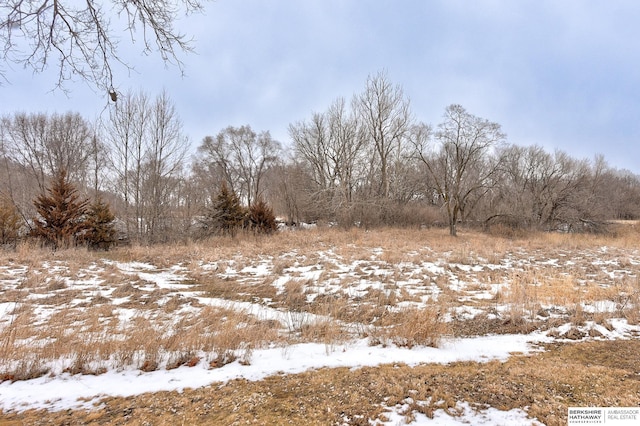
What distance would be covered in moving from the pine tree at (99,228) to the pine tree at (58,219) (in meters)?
0.36

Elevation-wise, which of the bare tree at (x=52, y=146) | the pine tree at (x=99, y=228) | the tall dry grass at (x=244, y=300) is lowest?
the tall dry grass at (x=244, y=300)

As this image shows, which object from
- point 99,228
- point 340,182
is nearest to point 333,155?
point 340,182

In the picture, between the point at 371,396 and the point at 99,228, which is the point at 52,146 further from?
the point at 371,396

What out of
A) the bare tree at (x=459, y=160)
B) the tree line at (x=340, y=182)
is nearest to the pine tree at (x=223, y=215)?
the tree line at (x=340, y=182)

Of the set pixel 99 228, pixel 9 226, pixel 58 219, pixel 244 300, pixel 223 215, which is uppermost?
pixel 223 215

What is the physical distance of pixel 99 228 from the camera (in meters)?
Result: 15.6

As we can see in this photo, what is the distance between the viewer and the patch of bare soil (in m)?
2.45

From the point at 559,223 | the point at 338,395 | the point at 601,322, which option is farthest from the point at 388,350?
the point at 559,223

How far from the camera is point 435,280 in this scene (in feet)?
28.2

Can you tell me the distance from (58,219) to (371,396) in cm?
1837

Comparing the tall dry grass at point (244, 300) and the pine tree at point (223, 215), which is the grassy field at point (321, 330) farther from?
the pine tree at point (223, 215)

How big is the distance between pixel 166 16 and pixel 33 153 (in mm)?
28307

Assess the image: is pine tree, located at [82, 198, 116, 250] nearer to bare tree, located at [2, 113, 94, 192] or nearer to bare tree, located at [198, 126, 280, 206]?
bare tree, located at [2, 113, 94, 192]

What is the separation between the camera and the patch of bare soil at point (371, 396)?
96.5 inches
